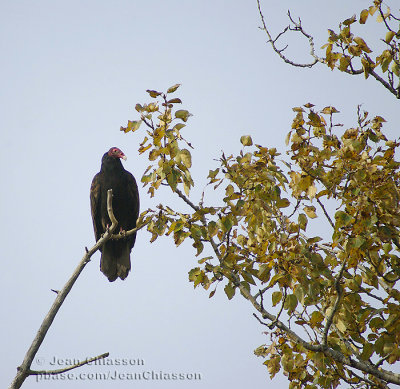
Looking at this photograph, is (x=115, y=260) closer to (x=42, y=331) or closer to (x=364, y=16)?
(x=42, y=331)

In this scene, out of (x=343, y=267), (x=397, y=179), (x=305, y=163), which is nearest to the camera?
(x=343, y=267)

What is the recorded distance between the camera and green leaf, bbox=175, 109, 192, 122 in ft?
9.41

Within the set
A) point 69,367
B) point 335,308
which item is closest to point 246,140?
point 335,308

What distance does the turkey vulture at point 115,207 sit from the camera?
5832 millimetres

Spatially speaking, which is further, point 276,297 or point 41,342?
point 41,342

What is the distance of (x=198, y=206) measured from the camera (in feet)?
9.95

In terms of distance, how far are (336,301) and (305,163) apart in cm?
75

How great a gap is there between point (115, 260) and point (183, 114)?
3.33 m

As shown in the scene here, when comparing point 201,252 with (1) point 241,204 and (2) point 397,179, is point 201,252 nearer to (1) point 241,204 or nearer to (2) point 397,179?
(1) point 241,204

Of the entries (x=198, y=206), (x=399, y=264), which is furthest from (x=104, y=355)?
(x=399, y=264)

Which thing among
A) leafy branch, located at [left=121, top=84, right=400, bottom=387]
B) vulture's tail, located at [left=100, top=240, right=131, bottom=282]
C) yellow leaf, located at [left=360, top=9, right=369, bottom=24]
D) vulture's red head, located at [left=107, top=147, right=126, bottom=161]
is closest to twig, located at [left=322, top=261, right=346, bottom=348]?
leafy branch, located at [left=121, top=84, right=400, bottom=387]

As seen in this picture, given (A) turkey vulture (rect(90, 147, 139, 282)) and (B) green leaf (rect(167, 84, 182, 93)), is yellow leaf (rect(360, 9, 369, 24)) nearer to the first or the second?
(B) green leaf (rect(167, 84, 182, 93))

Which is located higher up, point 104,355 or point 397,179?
point 397,179

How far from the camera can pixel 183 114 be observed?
2.87 meters
